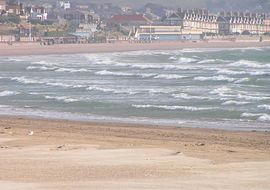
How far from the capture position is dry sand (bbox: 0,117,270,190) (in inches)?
411

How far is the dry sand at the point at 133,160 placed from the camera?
10.4 m

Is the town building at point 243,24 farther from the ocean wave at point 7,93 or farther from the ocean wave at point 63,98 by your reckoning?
the ocean wave at point 63,98

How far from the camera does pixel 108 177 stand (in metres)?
10.9

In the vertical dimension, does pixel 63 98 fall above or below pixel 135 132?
below

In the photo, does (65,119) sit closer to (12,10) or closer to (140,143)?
(140,143)

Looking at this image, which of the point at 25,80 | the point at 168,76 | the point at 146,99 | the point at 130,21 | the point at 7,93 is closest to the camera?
the point at 146,99

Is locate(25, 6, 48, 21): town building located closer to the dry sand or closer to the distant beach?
the distant beach

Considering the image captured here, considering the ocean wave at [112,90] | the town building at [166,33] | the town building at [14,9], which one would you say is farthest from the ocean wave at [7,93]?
the town building at [14,9]

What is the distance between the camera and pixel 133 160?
1243 cm

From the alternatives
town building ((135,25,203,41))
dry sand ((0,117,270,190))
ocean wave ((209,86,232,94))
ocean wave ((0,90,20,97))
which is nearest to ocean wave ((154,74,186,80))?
ocean wave ((209,86,232,94))

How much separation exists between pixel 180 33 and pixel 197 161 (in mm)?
127631

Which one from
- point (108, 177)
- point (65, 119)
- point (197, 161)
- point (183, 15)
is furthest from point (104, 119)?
point (183, 15)

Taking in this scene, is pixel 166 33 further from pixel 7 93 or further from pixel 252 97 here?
pixel 252 97

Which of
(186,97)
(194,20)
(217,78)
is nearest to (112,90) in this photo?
(186,97)
